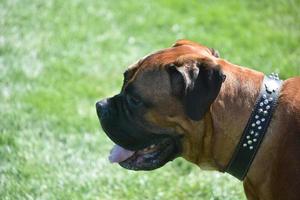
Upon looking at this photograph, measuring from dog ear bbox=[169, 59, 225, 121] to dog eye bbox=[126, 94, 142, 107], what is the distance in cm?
26

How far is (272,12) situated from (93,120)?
3814 mm

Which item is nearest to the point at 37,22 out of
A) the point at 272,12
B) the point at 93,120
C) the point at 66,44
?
the point at 66,44

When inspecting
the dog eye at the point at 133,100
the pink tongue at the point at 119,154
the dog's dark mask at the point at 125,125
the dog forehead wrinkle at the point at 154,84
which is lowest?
the pink tongue at the point at 119,154

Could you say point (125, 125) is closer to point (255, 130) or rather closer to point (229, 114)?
point (229, 114)

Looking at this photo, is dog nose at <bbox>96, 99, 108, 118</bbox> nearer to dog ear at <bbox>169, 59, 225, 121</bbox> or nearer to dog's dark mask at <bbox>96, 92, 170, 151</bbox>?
dog's dark mask at <bbox>96, 92, 170, 151</bbox>

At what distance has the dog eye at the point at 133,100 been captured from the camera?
13.7 feet

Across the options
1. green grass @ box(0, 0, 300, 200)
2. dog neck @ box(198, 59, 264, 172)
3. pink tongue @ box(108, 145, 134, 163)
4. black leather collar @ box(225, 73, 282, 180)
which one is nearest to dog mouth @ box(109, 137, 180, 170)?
pink tongue @ box(108, 145, 134, 163)

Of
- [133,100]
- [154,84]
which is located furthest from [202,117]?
[133,100]

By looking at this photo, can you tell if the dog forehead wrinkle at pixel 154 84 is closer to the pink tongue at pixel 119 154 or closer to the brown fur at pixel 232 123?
the brown fur at pixel 232 123

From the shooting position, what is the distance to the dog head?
392 centimetres

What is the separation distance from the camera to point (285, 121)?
3936 millimetres

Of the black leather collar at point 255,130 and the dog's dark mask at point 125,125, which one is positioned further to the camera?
the dog's dark mask at point 125,125

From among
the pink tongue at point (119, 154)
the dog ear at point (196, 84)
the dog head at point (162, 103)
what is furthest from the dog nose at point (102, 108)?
the dog ear at point (196, 84)

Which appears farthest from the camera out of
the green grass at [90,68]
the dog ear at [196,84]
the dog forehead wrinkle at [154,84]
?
the green grass at [90,68]
